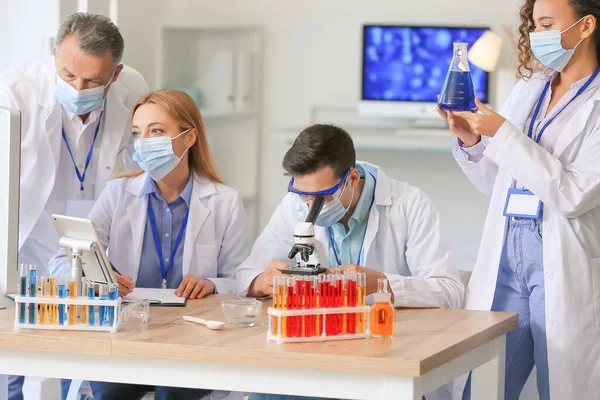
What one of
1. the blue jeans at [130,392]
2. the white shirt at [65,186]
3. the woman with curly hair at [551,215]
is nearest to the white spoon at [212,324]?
the blue jeans at [130,392]

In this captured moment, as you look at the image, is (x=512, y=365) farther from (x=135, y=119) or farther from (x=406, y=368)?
(x=135, y=119)

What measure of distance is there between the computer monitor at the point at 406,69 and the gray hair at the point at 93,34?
7.49 ft

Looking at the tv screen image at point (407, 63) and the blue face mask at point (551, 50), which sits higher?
the tv screen image at point (407, 63)

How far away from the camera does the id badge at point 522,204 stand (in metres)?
2.31

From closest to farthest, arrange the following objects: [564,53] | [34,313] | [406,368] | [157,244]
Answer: [406,368] < [34,313] < [564,53] < [157,244]

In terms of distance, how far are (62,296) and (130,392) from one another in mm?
625

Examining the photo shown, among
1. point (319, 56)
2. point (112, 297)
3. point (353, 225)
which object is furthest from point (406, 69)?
point (112, 297)

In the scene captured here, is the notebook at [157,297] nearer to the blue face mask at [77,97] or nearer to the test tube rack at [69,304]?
the test tube rack at [69,304]

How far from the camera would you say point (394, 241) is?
99.7 inches

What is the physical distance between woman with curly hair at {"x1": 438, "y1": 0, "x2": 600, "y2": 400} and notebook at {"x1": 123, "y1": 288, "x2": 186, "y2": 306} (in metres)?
0.77

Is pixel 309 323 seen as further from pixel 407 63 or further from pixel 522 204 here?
pixel 407 63

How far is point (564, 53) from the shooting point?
→ 2.32 meters

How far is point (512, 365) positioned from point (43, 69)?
1717 mm

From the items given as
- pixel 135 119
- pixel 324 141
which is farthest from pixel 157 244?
pixel 324 141
